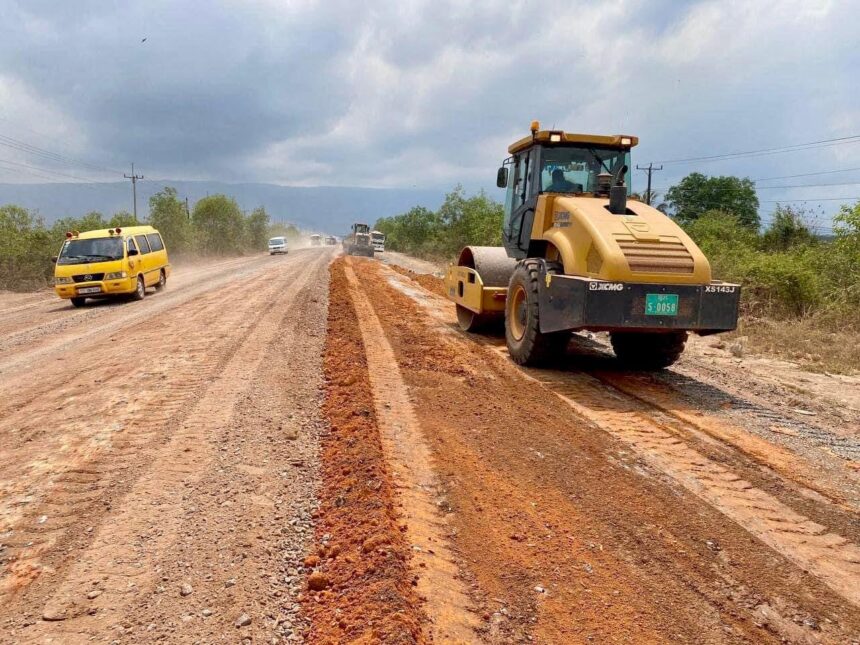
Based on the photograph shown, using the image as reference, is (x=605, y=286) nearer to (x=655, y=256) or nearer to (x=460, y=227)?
(x=655, y=256)

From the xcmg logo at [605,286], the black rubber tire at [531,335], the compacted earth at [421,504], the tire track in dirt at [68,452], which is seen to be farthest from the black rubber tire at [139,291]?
the xcmg logo at [605,286]

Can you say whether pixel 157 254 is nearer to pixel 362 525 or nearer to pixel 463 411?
pixel 463 411

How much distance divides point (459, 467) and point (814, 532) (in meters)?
2.20

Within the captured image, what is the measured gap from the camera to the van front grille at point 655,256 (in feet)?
20.3

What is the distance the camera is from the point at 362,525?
3.19 m

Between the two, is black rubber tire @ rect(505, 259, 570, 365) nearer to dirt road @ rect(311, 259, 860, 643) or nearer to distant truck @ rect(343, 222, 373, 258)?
dirt road @ rect(311, 259, 860, 643)

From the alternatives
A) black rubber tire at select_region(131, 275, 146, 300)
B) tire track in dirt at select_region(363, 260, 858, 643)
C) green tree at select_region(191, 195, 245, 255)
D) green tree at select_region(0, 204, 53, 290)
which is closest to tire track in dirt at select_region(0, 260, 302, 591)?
tire track in dirt at select_region(363, 260, 858, 643)

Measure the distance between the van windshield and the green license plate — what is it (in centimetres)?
1388

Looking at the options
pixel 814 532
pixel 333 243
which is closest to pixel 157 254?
pixel 814 532

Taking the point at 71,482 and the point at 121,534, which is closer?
the point at 121,534

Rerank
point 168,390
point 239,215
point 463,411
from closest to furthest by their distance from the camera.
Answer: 1. point 463,411
2. point 168,390
3. point 239,215

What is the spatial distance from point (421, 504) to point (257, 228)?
77.3 m

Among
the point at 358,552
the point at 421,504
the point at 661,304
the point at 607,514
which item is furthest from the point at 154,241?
the point at 607,514

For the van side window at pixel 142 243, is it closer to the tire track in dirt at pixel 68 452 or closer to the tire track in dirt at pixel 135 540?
the tire track in dirt at pixel 68 452
